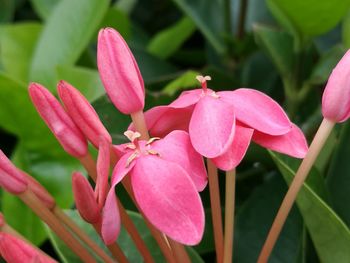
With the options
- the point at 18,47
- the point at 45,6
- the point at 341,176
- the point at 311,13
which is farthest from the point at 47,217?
the point at 45,6

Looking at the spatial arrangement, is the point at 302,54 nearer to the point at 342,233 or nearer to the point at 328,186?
the point at 328,186

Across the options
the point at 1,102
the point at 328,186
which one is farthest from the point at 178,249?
the point at 1,102

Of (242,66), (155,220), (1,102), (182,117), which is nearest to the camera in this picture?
(155,220)

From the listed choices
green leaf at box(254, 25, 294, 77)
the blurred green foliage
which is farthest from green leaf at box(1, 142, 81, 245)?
green leaf at box(254, 25, 294, 77)

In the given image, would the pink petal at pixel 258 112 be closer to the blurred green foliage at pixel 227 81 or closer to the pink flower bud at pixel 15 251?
the blurred green foliage at pixel 227 81

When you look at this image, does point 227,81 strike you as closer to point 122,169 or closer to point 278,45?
point 278,45

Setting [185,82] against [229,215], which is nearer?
[229,215]

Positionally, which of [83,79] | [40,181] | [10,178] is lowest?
[40,181]

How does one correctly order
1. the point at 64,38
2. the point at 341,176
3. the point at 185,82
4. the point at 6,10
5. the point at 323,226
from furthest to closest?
the point at 6,10
the point at 64,38
the point at 185,82
the point at 341,176
the point at 323,226
